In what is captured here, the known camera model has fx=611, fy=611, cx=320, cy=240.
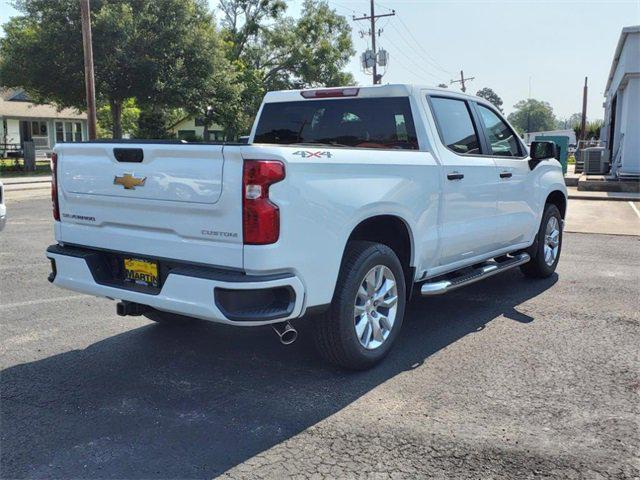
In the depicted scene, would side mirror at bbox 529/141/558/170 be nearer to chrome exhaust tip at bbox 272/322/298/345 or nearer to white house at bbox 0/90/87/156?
chrome exhaust tip at bbox 272/322/298/345

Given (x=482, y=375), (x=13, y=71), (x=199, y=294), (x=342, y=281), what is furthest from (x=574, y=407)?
(x=13, y=71)

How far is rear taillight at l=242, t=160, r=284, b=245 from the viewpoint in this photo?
3.33 m

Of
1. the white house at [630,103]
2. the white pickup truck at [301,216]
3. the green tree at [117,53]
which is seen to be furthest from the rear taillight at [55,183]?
the green tree at [117,53]

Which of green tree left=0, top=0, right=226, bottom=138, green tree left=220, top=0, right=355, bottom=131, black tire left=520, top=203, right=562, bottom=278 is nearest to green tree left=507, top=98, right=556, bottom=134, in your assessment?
green tree left=220, top=0, right=355, bottom=131

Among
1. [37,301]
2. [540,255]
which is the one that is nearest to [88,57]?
[37,301]

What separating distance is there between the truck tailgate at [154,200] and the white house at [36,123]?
39.9 meters

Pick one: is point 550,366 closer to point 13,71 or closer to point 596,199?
point 596,199

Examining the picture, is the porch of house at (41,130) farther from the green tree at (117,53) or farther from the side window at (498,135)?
the side window at (498,135)

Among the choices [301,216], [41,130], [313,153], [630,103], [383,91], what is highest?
[41,130]

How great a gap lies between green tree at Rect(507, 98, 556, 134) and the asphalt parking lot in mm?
161655

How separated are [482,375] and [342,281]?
1.18 metres

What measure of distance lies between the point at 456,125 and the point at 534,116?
168 metres

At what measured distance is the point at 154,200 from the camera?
3.71 m

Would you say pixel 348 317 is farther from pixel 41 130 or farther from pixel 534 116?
pixel 534 116
